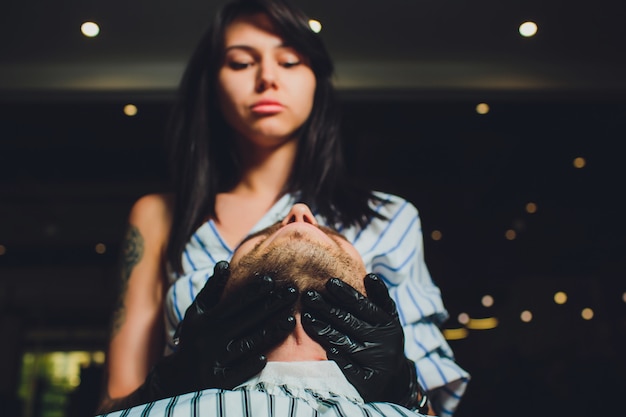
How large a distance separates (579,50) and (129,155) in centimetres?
284

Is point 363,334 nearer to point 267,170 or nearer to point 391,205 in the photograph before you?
point 391,205

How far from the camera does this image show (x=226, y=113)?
142 centimetres

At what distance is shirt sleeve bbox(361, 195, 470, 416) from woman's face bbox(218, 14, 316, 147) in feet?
1.03

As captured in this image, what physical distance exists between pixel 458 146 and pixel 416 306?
267 cm

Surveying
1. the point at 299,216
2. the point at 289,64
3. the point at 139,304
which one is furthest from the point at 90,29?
the point at 299,216

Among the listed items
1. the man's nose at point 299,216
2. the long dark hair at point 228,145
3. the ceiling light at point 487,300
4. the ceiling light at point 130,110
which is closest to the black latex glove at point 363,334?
the man's nose at point 299,216

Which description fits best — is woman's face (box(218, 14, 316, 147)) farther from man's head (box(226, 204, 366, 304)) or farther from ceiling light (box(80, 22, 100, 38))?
ceiling light (box(80, 22, 100, 38))

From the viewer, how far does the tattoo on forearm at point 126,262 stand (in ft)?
4.47

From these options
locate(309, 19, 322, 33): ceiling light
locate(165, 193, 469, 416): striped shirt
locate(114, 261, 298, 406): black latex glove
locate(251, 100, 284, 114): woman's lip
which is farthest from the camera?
locate(309, 19, 322, 33): ceiling light

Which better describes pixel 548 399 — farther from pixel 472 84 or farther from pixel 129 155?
pixel 129 155

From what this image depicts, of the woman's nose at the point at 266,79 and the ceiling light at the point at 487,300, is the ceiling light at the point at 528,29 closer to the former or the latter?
the woman's nose at the point at 266,79

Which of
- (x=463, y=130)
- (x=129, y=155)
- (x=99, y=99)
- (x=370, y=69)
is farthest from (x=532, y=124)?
(x=129, y=155)

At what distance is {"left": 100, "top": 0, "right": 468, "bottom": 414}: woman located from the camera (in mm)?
1276

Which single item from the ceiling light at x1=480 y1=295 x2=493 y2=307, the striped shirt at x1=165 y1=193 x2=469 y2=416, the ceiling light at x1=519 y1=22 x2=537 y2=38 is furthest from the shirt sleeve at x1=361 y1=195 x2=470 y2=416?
the ceiling light at x1=480 y1=295 x2=493 y2=307
